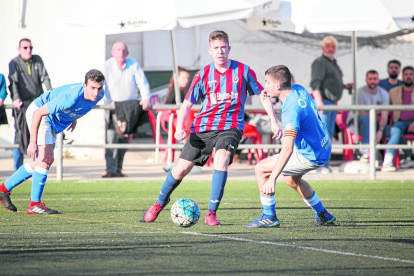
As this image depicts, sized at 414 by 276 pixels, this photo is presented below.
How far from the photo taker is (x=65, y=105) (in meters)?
8.95

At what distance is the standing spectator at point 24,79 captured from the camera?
43.5ft

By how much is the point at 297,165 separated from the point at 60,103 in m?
2.75

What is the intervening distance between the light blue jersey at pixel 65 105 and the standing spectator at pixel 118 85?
4353mm

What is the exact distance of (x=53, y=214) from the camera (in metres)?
8.96

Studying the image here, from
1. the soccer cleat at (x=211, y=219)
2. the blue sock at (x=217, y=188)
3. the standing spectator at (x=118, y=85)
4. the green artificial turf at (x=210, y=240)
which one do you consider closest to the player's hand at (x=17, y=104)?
the standing spectator at (x=118, y=85)

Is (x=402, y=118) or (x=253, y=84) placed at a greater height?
(x=253, y=84)

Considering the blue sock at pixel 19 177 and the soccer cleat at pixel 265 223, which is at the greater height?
the blue sock at pixel 19 177

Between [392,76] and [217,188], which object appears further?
[392,76]

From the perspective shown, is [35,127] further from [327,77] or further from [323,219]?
[327,77]

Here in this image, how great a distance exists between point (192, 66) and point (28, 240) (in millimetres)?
13123

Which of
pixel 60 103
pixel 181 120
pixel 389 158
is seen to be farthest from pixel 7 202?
pixel 389 158

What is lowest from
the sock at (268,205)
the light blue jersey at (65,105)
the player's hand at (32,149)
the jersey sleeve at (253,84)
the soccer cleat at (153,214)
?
the soccer cleat at (153,214)

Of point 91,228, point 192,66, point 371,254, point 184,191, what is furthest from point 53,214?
point 192,66

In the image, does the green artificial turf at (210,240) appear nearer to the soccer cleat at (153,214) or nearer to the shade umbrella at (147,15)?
the soccer cleat at (153,214)
